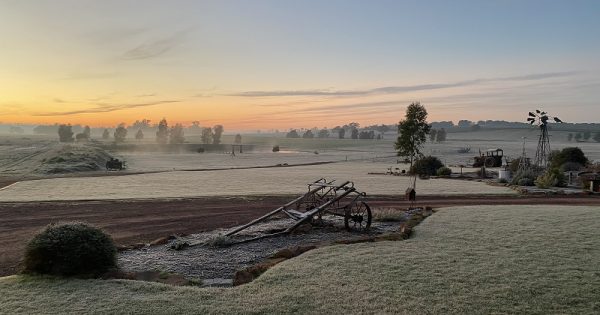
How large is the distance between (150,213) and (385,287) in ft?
55.3

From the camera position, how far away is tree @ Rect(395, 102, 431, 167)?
2424 inches

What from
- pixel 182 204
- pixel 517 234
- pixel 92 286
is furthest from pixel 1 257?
pixel 517 234

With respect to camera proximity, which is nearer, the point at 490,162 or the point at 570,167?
the point at 570,167

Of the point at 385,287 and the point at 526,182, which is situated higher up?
the point at 526,182

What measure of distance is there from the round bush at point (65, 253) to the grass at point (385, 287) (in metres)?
0.49

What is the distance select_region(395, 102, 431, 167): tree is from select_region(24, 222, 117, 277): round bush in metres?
53.1

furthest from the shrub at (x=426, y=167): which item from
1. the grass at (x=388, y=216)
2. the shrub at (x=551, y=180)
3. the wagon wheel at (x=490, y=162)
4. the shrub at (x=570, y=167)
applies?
the grass at (x=388, y=216)

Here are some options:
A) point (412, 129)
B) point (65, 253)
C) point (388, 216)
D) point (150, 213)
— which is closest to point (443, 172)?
point (412, 129)

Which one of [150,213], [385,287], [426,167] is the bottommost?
[150,213]

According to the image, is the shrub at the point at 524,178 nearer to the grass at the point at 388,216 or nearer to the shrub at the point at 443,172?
the shrub at the point at 443,172

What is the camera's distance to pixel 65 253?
12305 millimetres

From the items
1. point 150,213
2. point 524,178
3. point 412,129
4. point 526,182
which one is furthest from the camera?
point 412,129

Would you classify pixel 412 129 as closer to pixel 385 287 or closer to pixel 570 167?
pixel 570 167

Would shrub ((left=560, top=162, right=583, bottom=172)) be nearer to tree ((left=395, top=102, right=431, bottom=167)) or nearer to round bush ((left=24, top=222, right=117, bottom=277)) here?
tree ((left=395, top=102, right=431, bottom=167))
